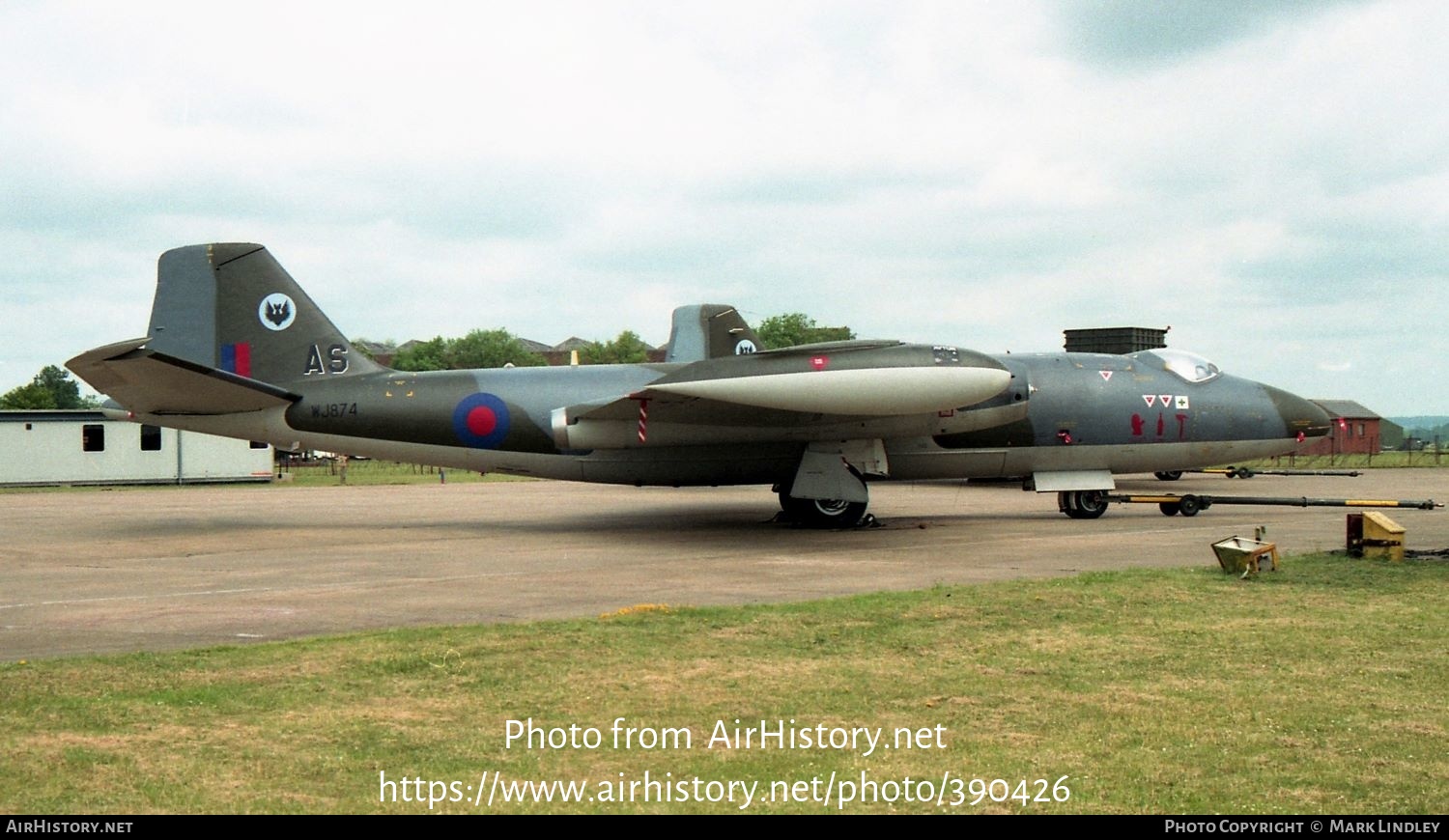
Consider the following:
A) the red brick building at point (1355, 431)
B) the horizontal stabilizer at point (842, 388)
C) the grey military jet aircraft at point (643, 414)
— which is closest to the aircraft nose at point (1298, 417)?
the grey military jet aircraft at point (643, 414)

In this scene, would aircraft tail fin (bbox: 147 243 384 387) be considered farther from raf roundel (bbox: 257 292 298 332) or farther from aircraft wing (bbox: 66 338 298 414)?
aircraft wing (bbox: 66 338 298 414)

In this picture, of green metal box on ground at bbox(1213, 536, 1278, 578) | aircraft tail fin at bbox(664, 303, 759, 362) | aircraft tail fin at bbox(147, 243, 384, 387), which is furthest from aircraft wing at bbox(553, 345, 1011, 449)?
green metal box on ground at bbox(1213, 536, 1278, 578)

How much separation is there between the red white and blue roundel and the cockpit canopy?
11.8 meters

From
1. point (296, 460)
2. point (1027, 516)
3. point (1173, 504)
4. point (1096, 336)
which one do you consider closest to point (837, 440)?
point (1027, 516)

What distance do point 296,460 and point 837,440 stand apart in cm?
5661

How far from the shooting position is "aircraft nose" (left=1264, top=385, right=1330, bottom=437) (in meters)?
21.7

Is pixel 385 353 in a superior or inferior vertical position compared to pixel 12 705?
superior

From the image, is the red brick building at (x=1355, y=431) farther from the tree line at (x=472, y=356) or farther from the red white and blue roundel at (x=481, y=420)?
the red white and blue roundel at (x=481, y=420)

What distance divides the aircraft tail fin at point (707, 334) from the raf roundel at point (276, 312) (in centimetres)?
676

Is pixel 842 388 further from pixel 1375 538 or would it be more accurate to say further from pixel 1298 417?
pixel 1298 417

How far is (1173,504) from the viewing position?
70.3 ft

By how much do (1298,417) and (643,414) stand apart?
12348 mm

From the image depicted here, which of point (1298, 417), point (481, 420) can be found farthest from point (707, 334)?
point (1298, 417)

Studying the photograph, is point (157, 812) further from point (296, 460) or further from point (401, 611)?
point (296, 460)
